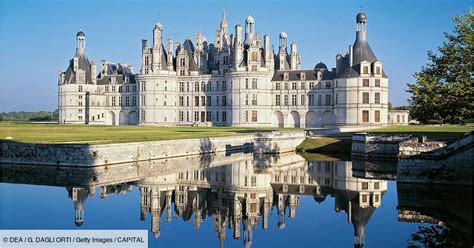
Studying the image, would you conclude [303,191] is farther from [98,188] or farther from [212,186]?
[98,188]

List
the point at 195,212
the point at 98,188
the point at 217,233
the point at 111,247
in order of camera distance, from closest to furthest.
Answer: the point at 111,247
the point at 217,233
the point at 195,212
the point at 98,188

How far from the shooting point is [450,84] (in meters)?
20.5

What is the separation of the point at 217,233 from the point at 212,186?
274 inches

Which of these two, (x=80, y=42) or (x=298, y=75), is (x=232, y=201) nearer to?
(x=298, y=75)

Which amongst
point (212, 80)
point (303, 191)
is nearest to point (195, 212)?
point (303, 191)

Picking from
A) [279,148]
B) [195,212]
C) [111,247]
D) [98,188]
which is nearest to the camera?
[111,247]

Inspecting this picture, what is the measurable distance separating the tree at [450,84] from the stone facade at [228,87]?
30870mm

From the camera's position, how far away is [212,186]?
774 inches

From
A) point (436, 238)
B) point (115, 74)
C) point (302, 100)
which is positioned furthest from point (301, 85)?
point (436, 238)

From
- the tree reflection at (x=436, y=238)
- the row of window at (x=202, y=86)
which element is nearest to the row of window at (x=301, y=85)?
the row of window at (x=202, y=86)

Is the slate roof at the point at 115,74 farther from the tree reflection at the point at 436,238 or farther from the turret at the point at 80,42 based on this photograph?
the tree reflection at the point at 436,238

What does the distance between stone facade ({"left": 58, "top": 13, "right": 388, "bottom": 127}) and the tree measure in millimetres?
30870

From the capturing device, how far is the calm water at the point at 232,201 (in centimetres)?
1309

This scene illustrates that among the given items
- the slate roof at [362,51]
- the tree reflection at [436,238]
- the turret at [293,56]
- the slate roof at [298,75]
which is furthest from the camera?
the turret at [293,56]
